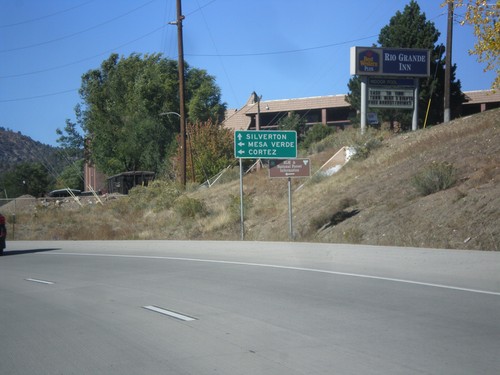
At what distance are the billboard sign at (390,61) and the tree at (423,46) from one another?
600 centimetres

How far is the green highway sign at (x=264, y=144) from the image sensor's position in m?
26.8

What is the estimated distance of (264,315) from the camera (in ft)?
34.2

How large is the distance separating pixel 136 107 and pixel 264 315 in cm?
6398

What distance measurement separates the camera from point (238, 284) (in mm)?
14148

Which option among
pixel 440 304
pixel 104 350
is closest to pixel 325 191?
pixel 440 304

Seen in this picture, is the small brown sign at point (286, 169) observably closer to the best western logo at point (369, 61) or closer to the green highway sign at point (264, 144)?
the green highway sign at point (264, 144)

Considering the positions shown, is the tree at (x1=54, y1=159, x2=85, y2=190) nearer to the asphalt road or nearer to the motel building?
the motel building

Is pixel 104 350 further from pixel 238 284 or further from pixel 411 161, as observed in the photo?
pixel 411 161

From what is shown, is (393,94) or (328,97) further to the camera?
(328,97)

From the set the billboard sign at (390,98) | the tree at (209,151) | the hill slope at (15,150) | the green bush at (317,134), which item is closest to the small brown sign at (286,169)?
the billboard sign at (390,98)

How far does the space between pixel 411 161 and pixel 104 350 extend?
77.7 ft

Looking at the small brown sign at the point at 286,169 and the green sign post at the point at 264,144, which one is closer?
the small brown sign at the point at 286,169

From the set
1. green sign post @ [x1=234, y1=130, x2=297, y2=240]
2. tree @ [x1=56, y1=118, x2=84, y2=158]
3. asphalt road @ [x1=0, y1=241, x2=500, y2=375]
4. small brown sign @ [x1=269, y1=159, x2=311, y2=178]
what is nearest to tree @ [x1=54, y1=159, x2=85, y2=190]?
tree @ [x1=56, y1=118, x2=84, y2=158]

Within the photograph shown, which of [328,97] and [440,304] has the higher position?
[328,97]
